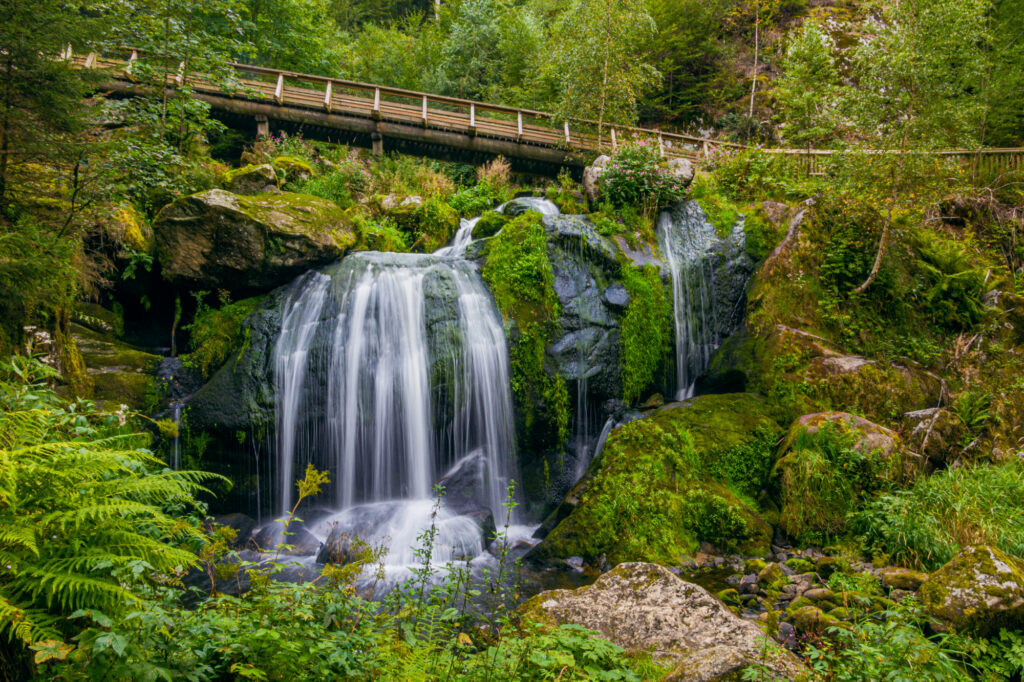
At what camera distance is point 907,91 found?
28.1 feet

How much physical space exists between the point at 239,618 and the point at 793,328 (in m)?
7.87

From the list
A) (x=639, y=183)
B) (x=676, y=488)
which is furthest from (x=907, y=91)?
(x=676, y=488)

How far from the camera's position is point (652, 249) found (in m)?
9.58

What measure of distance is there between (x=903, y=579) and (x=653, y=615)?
2.34 metres

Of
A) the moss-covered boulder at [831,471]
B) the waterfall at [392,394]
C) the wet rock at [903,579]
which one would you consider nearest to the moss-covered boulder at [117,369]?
the waterfall at [392,394]

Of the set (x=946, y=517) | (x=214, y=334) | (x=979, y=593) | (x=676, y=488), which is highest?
(x=214, y=334)

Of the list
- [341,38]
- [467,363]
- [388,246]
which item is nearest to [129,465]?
[467,363]

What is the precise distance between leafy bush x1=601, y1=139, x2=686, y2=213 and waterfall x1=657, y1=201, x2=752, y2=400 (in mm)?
810

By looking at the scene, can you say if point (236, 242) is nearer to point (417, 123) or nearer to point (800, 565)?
point (800, 565)

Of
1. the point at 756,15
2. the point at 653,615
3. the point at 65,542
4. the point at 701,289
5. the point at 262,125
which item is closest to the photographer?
the point at 65,542

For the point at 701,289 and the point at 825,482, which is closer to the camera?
the point at 825,482

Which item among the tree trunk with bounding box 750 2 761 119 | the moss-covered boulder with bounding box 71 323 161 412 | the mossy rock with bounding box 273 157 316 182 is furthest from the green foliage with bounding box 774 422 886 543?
the tree trunk with bounding box 750 2 761 119

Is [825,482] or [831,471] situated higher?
[831,471]

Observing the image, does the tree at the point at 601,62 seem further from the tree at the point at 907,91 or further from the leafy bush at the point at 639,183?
the tree at the point at 907,91
